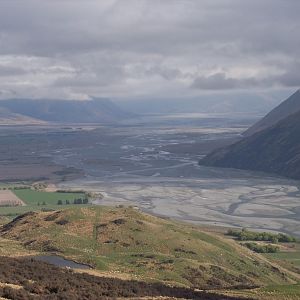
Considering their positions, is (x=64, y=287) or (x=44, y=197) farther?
(x=44, y=197)

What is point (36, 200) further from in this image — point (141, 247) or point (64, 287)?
point (64, 287)

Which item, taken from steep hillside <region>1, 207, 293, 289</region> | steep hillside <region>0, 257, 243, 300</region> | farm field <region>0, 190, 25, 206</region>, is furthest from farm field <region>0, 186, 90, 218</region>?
steep hillside <region>0, 257, 243, 300</region>

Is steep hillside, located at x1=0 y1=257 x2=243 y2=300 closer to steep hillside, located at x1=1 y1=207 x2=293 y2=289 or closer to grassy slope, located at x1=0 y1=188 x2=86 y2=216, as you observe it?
steep hillside, located at x1=1 y1=207 x2=293 y2=289

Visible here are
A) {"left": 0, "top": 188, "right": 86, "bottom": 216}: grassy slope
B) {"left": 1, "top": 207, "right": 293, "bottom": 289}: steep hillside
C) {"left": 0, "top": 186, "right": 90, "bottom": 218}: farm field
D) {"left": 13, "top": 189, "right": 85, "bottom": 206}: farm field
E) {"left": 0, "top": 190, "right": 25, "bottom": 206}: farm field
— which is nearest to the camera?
{"left": 1, "top": 207, "right": 293, "bottom": 289}: steep hillside

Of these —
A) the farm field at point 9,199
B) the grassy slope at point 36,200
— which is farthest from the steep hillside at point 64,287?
the farm field at point 9,199

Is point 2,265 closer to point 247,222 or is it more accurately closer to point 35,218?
point 35,218

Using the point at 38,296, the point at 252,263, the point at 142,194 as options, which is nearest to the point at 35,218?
the point at 252,263

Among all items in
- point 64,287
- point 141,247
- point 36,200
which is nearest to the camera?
point 64,287

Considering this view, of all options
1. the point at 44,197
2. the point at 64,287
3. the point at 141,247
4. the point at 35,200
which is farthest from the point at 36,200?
the point at 64,287

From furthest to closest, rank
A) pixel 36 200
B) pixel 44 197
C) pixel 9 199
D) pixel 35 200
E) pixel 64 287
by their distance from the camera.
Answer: pixel 44 197 → pixel 9 199 → pixel 35 200 → pixel 36 200 → pixel 64 287
